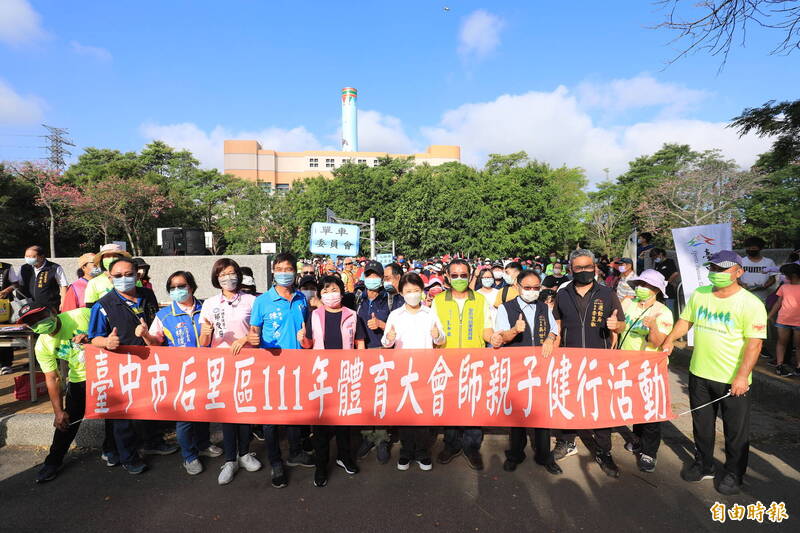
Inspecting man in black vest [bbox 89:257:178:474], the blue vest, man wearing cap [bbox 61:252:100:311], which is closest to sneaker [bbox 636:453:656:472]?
the blue vest

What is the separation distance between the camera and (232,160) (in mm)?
63594

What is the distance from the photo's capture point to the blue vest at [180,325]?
152 inches

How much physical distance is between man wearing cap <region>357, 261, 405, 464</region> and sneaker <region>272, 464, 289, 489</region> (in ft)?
2.50

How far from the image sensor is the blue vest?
3.87 metres

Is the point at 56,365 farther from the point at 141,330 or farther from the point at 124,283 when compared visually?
the point at 124,283

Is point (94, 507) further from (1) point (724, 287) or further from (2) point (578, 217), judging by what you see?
(2) point (578, 217)

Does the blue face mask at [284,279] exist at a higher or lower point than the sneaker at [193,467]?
higher

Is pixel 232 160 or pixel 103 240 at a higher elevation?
pixel 232 160

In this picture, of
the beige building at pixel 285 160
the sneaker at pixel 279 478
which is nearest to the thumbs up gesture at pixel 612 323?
the sneaker at pixel 279 478

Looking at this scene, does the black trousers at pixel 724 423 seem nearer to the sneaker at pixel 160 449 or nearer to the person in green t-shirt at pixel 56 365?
the sneaker at pixel 160 449

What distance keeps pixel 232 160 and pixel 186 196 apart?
1116 inches

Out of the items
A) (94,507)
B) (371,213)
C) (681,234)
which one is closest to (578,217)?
(371,213)

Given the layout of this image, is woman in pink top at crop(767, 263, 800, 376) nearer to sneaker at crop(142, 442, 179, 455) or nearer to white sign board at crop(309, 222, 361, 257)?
sneaker at crop(142, 442, 179, 455)

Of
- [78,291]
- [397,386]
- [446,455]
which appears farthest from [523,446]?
[78,291]
